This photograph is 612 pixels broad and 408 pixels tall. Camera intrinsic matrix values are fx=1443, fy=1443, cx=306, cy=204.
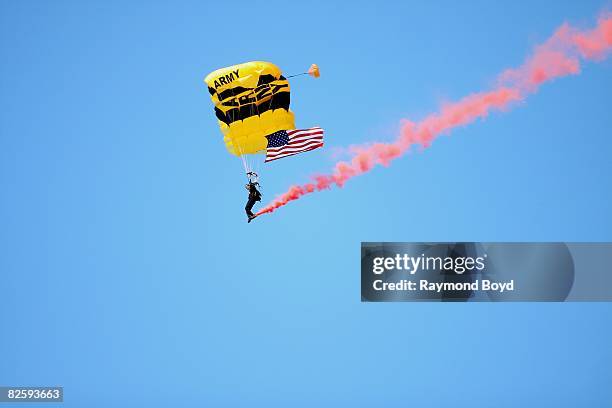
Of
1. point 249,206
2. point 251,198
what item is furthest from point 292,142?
point 249,206

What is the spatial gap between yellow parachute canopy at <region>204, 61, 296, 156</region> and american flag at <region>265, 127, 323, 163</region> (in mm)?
227

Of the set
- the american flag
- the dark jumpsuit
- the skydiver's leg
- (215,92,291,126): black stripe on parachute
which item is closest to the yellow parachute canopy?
(215,92,291,126): black stripe on parachute

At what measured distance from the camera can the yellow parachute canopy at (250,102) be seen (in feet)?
161

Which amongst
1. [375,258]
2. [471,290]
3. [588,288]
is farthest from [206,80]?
[588,288]

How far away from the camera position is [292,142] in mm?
50188

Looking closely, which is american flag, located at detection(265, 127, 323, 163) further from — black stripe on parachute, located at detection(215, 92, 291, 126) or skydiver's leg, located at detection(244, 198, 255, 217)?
skydiver's leg, located at detection(244, 198, 255, 217)

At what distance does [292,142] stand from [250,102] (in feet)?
7.09

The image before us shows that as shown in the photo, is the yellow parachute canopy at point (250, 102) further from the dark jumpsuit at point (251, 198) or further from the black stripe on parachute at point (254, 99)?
the dark jumpsuit at point (251, 198)

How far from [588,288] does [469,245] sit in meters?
4.78

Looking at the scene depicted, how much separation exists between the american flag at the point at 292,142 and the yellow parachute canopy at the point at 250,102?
0.75ft

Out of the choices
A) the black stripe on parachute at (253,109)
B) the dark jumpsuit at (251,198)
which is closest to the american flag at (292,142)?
the black stripe on parachute at (253,109)

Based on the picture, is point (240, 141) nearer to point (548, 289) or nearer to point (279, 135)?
point (279, 135)

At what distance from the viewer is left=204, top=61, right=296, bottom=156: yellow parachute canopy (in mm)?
49031

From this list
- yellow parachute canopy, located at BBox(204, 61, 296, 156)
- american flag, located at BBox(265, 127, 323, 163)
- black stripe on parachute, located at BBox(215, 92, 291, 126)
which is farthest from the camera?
american flag, located at BBox(265, 127, 323, 163)
